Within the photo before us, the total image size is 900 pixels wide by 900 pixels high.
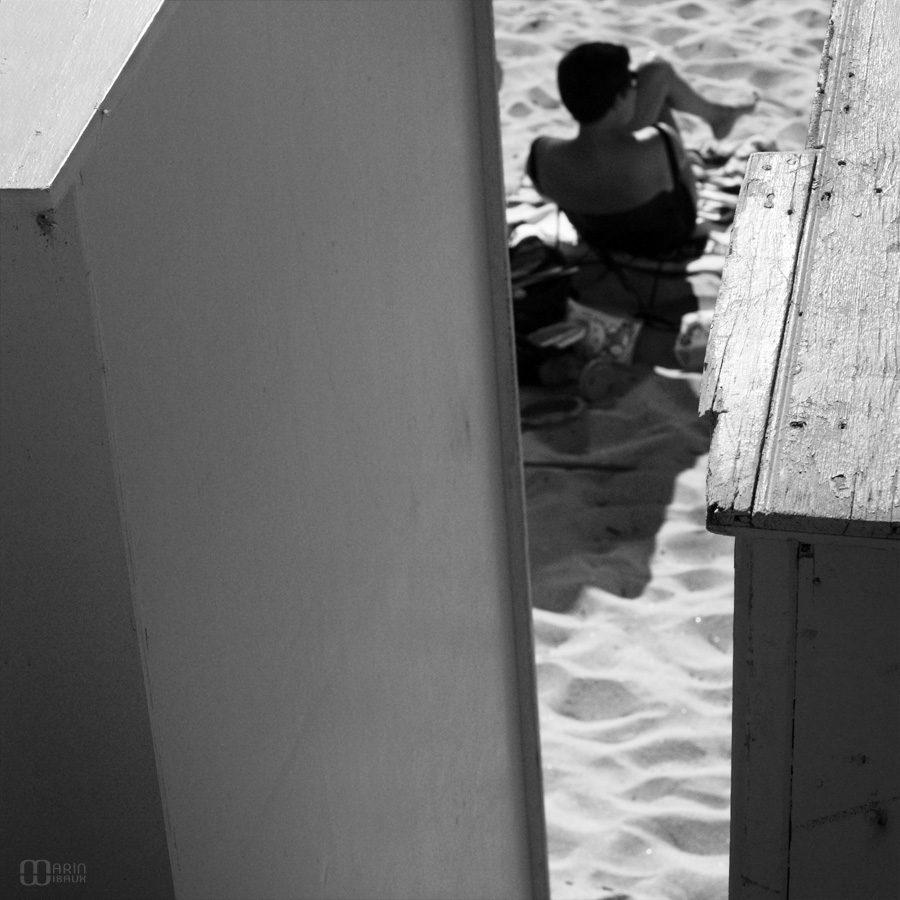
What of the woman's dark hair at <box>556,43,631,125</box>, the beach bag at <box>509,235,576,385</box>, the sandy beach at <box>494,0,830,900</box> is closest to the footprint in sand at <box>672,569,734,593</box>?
the sandy beach at <box>494,0,830,900</box>

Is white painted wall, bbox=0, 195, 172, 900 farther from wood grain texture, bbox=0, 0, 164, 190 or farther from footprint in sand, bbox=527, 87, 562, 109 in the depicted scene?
footprint in sand, bbox=527, 87, 562, 109

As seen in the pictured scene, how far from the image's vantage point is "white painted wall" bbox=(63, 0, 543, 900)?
0.92 metres

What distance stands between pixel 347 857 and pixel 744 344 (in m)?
0.80

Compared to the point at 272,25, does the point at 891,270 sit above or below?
below

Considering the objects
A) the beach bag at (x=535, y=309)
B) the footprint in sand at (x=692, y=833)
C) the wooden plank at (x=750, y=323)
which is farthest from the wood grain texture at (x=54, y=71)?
the beach bag at (x=535, y=309)

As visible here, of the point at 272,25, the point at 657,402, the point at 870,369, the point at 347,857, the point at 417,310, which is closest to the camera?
the point at 870,369

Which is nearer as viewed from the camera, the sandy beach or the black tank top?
the sandy beach

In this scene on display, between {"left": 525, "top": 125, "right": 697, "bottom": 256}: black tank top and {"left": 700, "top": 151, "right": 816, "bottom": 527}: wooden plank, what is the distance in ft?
13.6

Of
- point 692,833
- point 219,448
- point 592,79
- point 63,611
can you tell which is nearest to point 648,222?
point 592,79

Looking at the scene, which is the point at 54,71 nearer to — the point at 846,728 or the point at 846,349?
the point at 846,349

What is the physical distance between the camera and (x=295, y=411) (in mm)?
1174

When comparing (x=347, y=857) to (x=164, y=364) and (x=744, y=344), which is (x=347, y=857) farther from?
(x=744, y=344)

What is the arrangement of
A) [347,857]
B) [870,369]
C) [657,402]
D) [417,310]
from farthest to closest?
[657,402] → [417,310] → [347,857] → [870,369]

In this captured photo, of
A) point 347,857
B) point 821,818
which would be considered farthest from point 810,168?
point 347,857
